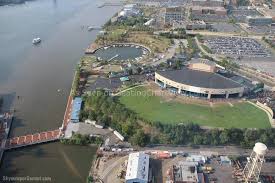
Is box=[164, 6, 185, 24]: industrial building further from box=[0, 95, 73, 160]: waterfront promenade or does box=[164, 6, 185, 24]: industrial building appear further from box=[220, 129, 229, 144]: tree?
box=[0, 95, 73, 160]: waterfront promenade

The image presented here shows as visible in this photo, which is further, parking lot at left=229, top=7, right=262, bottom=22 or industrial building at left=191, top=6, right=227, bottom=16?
industrial building at left=191, top=6, right=227, bottom=16

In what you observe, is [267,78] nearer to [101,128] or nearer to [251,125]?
[251,125]

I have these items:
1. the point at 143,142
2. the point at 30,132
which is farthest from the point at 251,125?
the point at 30,132

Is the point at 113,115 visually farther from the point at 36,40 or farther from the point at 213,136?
the point at 36,40

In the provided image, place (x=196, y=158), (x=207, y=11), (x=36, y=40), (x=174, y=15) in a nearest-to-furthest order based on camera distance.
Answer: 1. (x=196, y=158)
2. (x=36, y=40)
3. (x=174, y=15)
4. (x=207, y=11)

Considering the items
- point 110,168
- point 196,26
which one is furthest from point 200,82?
point 196,26

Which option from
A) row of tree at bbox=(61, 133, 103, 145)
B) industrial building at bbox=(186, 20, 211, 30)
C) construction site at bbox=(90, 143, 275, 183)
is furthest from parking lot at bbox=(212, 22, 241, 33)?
row of tree at bbox=(61, 133, 103, 145)

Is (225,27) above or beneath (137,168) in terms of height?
above
